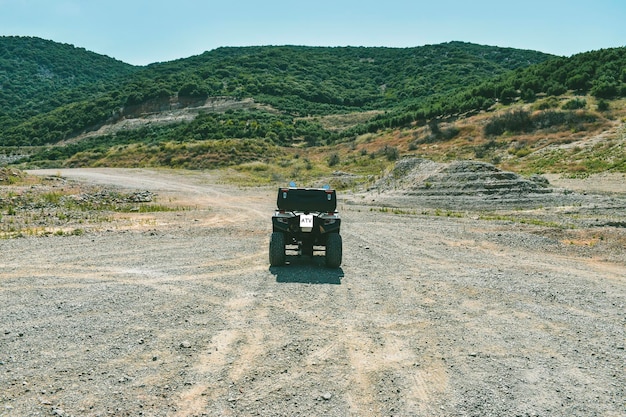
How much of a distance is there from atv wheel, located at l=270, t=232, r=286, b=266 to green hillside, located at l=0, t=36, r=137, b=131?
102 meters

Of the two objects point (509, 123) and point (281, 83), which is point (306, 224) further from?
point (281, 83)

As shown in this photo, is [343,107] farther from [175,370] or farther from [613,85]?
[175,370]

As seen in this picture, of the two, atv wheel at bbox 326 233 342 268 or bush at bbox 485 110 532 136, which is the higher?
bush at bbox 485 110 532 136

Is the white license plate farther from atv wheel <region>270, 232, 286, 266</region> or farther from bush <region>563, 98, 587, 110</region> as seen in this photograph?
bush <region>563, 98, 587, 110</region>

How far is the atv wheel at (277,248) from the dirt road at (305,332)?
0.41 meters

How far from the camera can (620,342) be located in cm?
745

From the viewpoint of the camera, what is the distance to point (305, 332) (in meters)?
7.50

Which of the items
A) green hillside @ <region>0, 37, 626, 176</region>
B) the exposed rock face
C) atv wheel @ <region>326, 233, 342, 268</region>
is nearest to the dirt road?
atv wheel @ <region>326, 233, 342, 268</region>

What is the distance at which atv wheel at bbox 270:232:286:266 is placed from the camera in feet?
37.6

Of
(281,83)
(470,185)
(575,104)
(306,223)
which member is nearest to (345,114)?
(281,83)

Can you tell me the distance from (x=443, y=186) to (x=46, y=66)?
150 m

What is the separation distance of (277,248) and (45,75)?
15361cm

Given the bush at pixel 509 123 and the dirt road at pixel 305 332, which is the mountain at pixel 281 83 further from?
the dirt road at pixel 305 332

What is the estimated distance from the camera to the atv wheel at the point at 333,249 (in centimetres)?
1151
